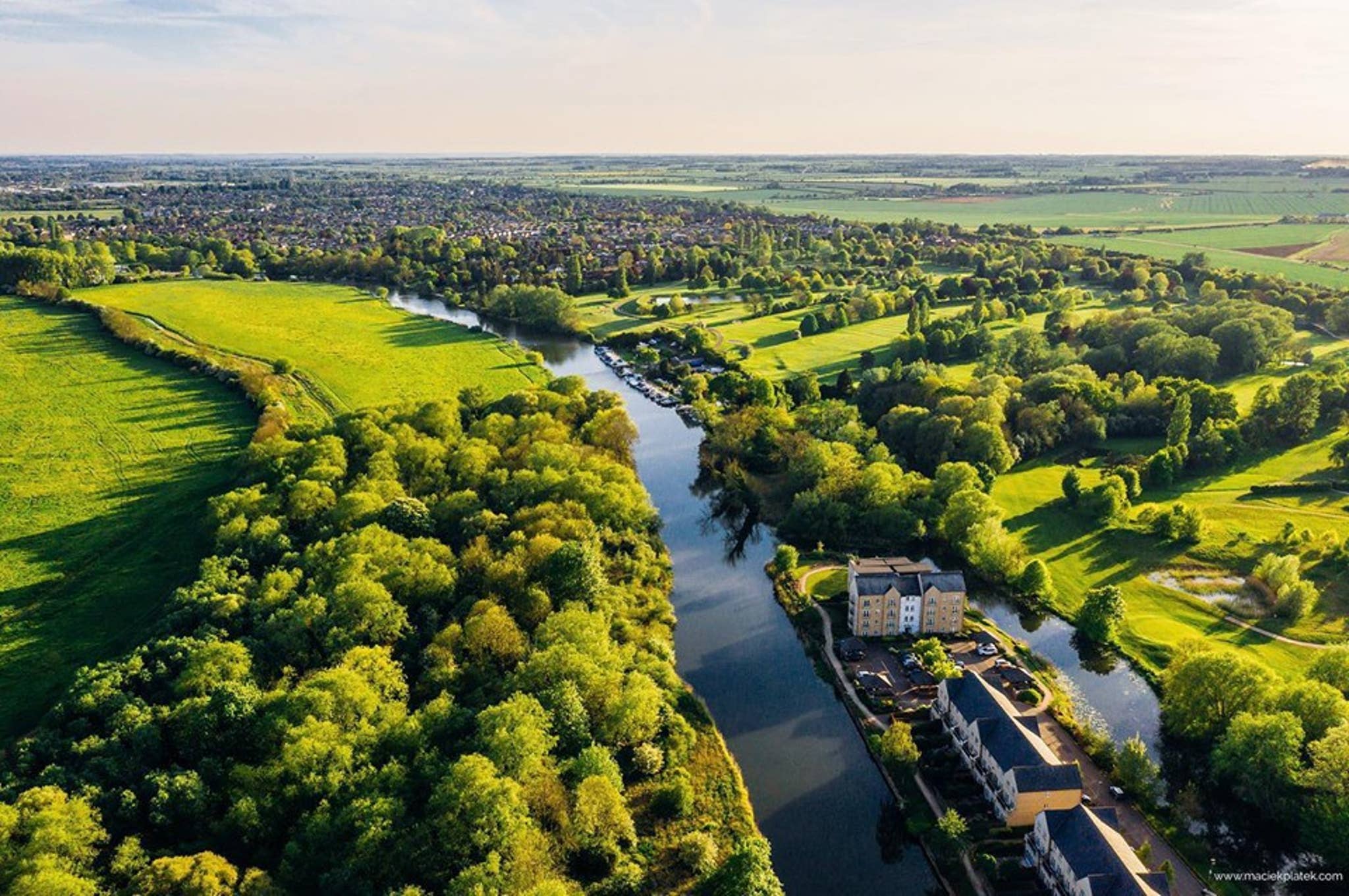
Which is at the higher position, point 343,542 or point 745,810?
point 343,542

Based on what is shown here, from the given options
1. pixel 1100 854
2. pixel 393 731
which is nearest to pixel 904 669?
pixel 1100 854

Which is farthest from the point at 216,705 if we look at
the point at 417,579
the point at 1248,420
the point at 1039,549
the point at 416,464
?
A: the point at 1248,420

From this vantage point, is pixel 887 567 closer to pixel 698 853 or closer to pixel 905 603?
pixel 905 603

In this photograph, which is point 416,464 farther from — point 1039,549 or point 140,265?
point 140,265


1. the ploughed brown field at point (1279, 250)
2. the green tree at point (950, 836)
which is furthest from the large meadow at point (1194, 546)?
the ploughed brown field at point (1279, 250)

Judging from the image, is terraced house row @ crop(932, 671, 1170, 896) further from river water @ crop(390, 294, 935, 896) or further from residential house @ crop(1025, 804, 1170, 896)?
river water @ crop(390, 294, 935, 896)

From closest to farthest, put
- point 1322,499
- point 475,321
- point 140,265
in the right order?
point 1322,499, point 475,321, point 140,265

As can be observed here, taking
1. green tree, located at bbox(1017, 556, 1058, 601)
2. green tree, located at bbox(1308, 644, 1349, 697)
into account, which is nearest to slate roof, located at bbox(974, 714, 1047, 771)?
green tree, located at bbox(1017, 556, 1058, 601)
